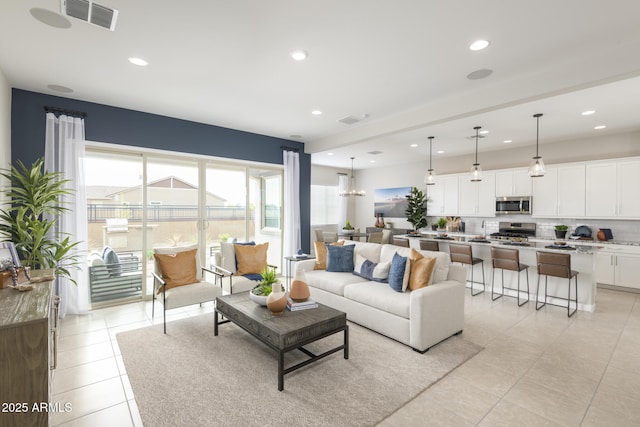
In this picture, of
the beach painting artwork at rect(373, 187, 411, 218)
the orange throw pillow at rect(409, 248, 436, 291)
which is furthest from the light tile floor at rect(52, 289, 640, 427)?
the beach painting artwork at rect(373, 187, 411, 218)

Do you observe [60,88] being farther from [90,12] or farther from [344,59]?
[344,59]

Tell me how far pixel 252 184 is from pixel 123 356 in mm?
3743

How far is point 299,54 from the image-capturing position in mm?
2891

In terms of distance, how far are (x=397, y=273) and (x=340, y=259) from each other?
1162 millimetres

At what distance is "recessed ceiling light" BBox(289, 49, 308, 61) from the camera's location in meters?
2.85

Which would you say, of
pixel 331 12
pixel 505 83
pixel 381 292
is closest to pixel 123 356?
pixel 381 292

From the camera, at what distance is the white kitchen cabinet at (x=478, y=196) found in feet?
23.5

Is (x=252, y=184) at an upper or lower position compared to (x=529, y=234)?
upper

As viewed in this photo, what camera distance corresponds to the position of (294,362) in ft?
9.30

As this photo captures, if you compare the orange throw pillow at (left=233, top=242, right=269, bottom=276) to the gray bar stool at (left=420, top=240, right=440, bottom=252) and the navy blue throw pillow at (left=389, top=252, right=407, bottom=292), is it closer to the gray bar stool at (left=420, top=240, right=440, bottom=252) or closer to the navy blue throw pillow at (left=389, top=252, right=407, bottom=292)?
the navy blue throw pillow at (left=389, top=252, right=407, bottom=292)

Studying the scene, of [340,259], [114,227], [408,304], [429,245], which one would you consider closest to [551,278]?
[429,245]

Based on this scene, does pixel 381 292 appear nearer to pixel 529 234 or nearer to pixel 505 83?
pixel 505 83

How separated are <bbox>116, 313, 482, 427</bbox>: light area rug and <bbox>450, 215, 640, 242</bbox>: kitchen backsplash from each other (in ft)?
16.0

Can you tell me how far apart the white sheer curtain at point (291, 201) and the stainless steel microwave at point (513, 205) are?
184 inches
